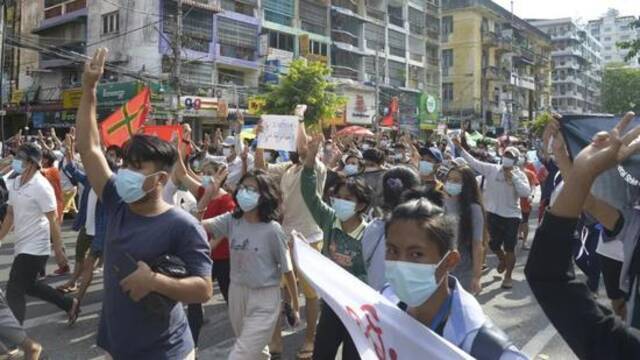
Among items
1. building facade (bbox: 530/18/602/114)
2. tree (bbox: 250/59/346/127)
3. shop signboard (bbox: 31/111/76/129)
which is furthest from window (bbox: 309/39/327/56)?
building facade (bbox: 530/18/602/114)

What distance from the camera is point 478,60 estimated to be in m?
55.4

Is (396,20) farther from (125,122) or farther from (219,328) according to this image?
(219,328)

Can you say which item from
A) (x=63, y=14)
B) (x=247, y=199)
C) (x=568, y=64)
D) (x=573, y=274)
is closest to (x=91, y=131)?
(x=247, y=199)

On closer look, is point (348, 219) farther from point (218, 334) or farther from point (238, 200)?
point (218, 334)

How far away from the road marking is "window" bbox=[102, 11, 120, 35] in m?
28.6

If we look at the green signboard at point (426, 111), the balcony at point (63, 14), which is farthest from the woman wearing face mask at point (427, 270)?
the green signboard at point (426, 111)

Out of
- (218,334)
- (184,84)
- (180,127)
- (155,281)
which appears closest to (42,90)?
(184,84)

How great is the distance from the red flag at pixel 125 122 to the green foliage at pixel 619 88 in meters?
67.3

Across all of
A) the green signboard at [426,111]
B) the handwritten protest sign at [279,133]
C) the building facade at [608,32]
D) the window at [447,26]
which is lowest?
the handwritten protest sign at [279,133]

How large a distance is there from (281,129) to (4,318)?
11.7 ft

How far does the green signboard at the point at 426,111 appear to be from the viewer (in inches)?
1881

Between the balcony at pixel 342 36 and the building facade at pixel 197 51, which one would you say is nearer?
the building facade at pixel 197 51

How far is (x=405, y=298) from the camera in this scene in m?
2.12

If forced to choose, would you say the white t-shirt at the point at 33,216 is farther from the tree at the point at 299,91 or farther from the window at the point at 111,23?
the window at the point at 111,23
